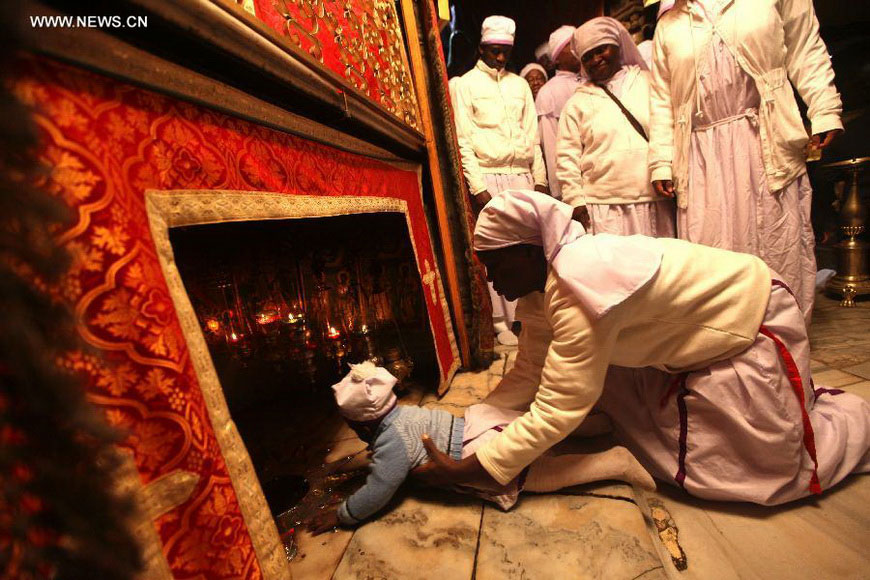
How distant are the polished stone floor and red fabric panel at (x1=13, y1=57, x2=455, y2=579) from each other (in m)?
0.48

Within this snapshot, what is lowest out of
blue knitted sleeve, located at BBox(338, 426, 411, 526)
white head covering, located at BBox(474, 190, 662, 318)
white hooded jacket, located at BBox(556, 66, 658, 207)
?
blue knitted sleeve, located at BBox(338, 426, 411, 526)

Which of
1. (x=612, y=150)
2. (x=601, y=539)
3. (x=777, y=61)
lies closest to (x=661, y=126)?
(x=612, y=150)

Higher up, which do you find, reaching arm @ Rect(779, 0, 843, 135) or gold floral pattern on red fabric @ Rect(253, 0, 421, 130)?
gold floral pattern on red fabric @ Rect(253, 0, 421, 130)

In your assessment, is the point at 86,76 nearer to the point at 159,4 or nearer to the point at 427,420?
the point at 159,4

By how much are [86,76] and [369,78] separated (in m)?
1.43

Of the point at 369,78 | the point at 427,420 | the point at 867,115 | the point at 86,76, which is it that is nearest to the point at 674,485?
the point at 427,420

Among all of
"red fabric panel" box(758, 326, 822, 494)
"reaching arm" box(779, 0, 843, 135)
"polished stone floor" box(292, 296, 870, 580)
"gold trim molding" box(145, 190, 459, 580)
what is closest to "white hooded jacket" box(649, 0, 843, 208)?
"reaching arm" box(779, 0, 843, 135)

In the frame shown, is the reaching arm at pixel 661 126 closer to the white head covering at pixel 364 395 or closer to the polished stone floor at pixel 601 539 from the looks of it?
the polished stone floor at pixel 601 539

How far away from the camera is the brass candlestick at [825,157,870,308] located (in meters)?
3.19

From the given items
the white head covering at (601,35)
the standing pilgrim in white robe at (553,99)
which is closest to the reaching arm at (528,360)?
the white head covering at (601,35)

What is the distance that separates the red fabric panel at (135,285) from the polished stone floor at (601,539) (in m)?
0.48

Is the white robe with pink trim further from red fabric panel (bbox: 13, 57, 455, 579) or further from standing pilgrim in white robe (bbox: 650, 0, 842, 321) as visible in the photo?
standing pilgrim in white robe (bbox: 650, 0, 842, 321)

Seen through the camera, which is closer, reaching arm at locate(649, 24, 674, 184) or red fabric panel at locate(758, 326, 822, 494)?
red fabric panel at locate(758, 326, 822, 494)

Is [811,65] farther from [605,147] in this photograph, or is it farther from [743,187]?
[605,147]
